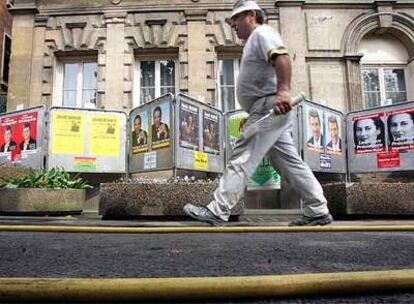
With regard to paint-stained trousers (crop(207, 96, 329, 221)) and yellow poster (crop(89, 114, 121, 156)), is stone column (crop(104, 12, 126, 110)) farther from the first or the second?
paint-stained trousers (crop(207, 96, 329, 221))

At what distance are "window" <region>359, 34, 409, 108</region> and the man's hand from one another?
1011 cm

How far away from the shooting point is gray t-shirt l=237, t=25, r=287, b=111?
4.67 m

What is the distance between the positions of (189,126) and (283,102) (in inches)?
191

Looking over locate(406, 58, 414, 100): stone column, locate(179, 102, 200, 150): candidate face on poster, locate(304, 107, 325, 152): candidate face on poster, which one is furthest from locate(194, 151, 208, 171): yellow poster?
locate(406, 58, 414, 100): stone column

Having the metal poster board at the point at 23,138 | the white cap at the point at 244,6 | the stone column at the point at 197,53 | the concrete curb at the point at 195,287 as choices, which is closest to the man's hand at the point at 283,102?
the white cap at the point at 244,6

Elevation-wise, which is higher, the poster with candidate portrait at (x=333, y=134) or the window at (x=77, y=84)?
the window at (x=77, y=84)

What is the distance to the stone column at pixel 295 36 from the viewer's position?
13.2 metres

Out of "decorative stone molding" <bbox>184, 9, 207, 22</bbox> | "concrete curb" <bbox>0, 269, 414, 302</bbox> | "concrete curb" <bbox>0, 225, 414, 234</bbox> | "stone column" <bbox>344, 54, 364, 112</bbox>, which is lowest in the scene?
"concrete curb" <bbox>0, 269, 414, 302</bbox>

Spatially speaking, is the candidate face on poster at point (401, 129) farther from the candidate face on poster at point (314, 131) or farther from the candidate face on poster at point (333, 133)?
the candidate face on poster at point (314, 131)

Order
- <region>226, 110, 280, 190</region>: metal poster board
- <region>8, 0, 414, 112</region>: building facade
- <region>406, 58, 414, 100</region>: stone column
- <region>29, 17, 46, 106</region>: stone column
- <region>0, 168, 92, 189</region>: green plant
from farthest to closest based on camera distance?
<region>406, 58, 414, 100</region>: stone column < <region>29, 17, 46, 106</region>: stone column < <region>8, 0, 414, 112</region>: building facade < <region>226, 110, 280, 190</region>: metal poster board < <region>0, 168, 92, 189</region>: green plant

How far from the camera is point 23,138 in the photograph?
10469mm

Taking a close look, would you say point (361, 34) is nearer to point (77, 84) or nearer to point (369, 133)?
point (369, 133)

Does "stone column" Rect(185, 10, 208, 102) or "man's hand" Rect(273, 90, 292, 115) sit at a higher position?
"stone column" Rect(185, 10, 208, 102)

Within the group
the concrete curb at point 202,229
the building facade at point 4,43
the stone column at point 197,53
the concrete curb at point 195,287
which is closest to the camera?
the concrete curb at point 195,287
